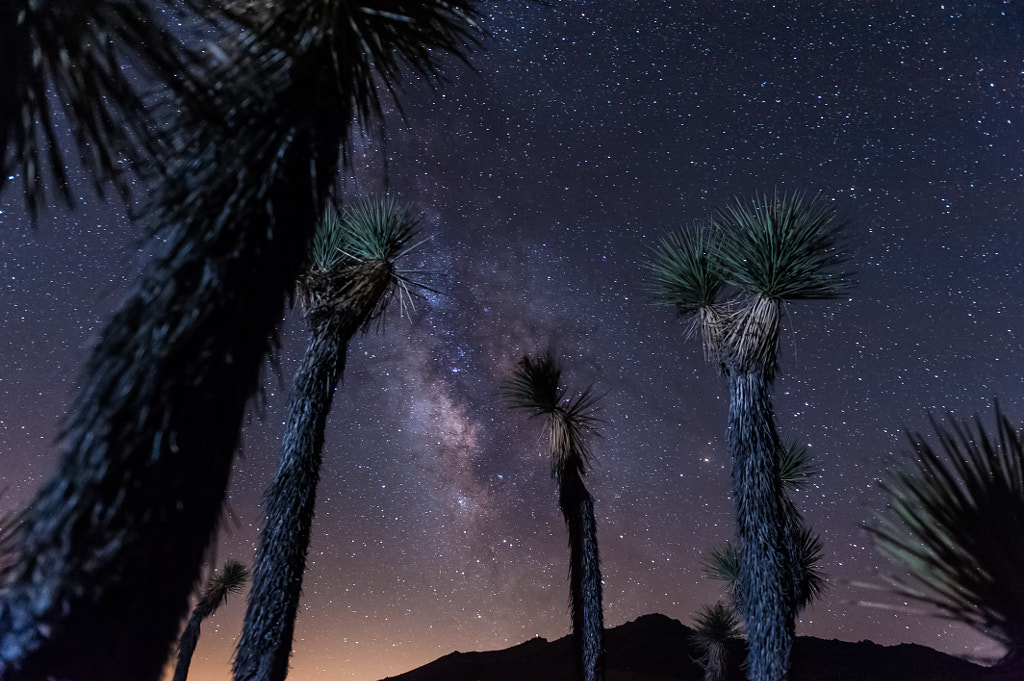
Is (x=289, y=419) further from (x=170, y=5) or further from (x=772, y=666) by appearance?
(x=772, y=666)

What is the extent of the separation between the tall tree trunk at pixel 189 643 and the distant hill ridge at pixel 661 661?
17.0m

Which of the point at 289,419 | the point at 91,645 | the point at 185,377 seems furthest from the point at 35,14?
the point at 289,419

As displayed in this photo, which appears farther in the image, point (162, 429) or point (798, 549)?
point (798, 549)

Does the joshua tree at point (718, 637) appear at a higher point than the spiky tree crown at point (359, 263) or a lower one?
lower

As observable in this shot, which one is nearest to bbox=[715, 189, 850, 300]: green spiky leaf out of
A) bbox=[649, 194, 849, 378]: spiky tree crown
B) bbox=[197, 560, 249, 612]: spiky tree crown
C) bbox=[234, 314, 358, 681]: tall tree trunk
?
bbox=[649, 194, 849, 378]: spiky tree crown

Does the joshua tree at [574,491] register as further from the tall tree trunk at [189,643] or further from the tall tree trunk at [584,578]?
the tall tree trunk at [189,643]

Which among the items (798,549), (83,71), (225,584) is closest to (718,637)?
(798,549)

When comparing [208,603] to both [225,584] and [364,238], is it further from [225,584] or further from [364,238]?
[364,238]

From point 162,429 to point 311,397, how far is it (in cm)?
463

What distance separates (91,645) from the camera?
1.80 meters

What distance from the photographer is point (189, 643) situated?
16.3 meters

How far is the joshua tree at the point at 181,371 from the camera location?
1812mm

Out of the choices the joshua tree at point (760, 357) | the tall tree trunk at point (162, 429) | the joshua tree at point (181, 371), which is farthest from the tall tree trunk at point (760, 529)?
the tall tree trunk at point (162, 429)

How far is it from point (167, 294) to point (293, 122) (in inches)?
32.7
